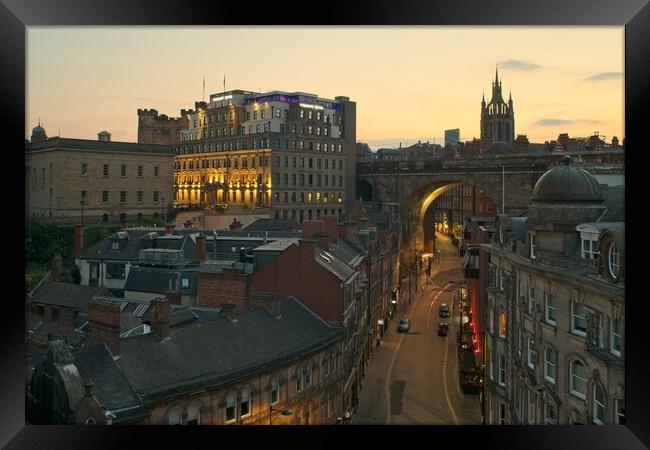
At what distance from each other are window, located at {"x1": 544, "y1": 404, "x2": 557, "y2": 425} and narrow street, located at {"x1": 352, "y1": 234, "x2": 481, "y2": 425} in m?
2.33

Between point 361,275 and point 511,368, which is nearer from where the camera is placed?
Result: point 511,368

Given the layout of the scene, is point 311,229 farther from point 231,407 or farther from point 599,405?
point 599,405

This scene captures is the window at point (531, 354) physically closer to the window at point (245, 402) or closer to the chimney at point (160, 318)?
the window at point (245, 402)

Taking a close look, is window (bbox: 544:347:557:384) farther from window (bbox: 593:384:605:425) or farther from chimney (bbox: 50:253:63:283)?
chimney (bbox: 50:253:63:283)

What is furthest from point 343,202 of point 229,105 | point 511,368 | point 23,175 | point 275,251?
point 23,175

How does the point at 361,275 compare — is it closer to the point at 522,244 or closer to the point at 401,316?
the point at 522,244

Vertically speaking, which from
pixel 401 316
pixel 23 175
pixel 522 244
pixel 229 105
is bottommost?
pixel 401 316

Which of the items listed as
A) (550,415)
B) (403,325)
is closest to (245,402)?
(550,415)

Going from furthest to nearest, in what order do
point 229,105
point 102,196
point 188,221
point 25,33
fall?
point 229,105, point 188,221, point 102,196, point 25,33

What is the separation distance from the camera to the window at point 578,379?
442 inches

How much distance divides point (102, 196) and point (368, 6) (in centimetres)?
1705

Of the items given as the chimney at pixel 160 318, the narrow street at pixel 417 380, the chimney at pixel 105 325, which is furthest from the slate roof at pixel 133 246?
the chimney at pixel 105 325

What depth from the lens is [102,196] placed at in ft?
75.4

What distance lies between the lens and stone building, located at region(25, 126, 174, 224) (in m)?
20.4
